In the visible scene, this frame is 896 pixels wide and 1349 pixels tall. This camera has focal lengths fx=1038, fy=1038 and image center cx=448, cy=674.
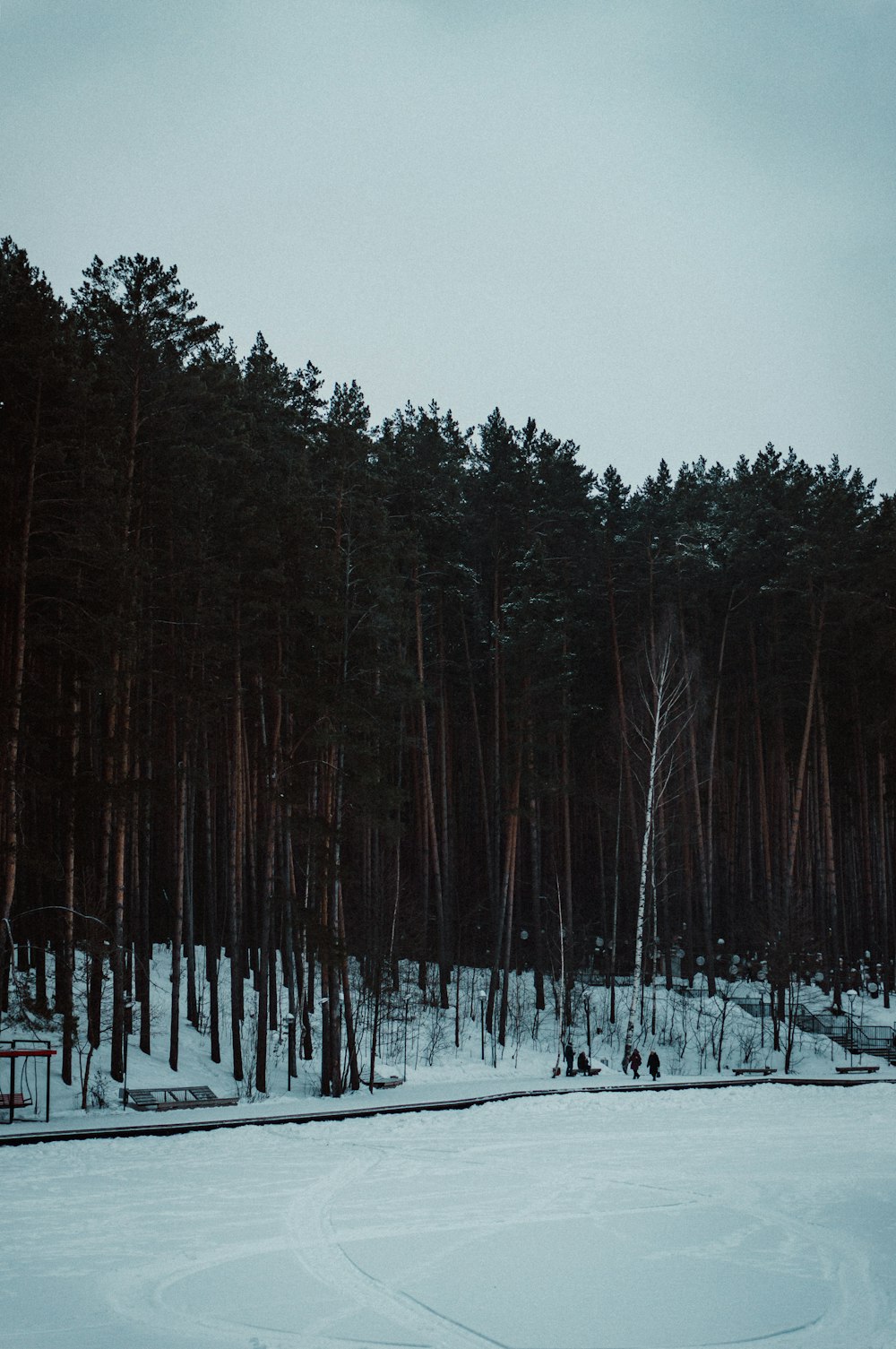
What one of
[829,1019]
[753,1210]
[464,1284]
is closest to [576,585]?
[829,1019]

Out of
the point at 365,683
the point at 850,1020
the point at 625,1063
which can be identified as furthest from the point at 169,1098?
the point at 850,1020

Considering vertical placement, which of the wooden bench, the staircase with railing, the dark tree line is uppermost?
the dark tree line

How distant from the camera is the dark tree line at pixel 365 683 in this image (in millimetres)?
18109

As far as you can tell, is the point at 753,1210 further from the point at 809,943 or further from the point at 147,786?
the point at 809,943

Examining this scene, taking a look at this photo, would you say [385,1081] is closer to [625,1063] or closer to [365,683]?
[625,1063]

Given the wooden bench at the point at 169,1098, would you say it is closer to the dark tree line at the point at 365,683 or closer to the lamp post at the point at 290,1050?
the dark tree line at the point at 365,683

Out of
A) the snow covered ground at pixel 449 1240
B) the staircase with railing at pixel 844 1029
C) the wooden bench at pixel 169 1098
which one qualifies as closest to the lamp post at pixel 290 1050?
the wooden bench at pixel 169 1098

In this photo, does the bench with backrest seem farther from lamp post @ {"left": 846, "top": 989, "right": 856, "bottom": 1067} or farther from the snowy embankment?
lamp post @ {"left": 846, "top": 989, "right": 856, "bottom": 1067}

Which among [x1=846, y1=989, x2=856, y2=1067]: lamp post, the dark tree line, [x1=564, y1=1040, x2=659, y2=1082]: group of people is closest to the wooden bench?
the dark tree line

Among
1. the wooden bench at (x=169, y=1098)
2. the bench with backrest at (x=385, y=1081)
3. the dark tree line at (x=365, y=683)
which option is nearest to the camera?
the dark tree line at (x=365, y=683)

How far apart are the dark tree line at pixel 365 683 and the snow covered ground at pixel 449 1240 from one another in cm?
519

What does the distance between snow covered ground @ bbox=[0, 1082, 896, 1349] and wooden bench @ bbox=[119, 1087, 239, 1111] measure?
239 cm

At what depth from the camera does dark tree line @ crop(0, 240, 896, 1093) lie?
18109 millimetres

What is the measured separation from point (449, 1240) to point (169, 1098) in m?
10.4
